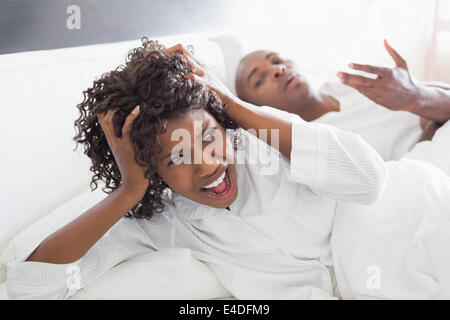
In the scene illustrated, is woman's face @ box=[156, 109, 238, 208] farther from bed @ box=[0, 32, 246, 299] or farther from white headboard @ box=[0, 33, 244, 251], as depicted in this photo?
white headboard @ box=[0, 33, 244, 251]

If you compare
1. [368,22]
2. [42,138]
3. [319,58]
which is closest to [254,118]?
[42,138]

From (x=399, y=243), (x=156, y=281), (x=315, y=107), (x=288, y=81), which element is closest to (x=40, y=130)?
(x=156, y=281)

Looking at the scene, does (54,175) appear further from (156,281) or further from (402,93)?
(402,93)

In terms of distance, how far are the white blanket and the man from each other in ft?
1.41

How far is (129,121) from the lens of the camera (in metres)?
0.77

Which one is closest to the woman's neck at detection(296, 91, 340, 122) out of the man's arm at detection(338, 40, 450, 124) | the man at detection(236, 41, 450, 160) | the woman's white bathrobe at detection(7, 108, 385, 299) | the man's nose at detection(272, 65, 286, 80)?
the man at detection(236, 41, 450, 160)

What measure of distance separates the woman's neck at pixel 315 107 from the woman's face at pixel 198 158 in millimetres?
872

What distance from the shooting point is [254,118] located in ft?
2.94

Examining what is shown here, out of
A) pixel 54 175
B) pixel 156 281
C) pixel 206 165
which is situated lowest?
pixel 156 281

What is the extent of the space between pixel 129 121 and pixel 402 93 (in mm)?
958

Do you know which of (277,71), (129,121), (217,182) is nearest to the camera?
(129,121)

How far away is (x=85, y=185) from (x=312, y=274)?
648 millimetres

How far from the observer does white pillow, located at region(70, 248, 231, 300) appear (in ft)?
2.86
